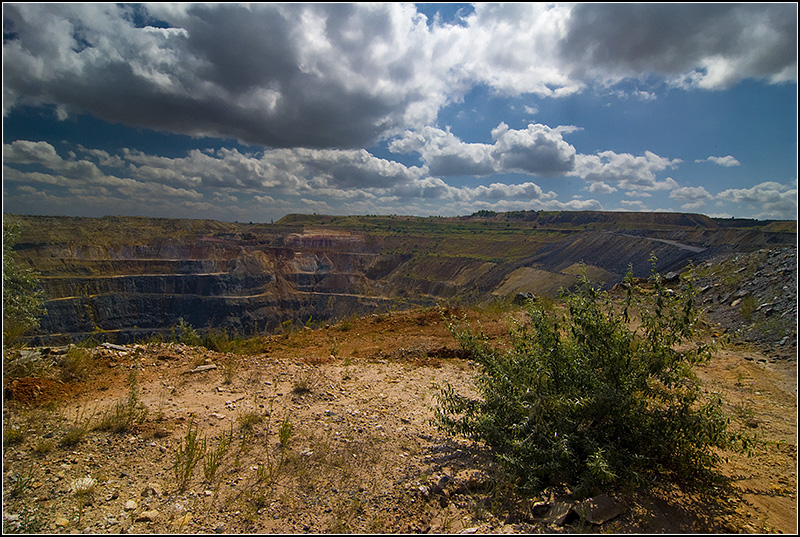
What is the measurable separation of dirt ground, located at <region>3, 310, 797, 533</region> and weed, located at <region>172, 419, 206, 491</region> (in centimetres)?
2

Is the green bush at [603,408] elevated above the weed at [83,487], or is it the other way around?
the green bush at [603,408]

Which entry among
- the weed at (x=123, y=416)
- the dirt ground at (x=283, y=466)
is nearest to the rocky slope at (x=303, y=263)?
the dirt ground at (x=283, y=466)

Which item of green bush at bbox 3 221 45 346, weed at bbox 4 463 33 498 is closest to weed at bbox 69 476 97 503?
weed at bbox 4 463 33 498

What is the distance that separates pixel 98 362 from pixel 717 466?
29.8ft

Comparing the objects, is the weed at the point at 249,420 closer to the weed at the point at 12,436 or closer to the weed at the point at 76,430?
the weed at the point at 76,430

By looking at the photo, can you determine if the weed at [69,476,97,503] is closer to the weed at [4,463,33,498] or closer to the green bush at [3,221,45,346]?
the weed at [4,463,33,498]

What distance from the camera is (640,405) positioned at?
4020 mm

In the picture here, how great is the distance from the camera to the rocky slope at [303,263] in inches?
1914

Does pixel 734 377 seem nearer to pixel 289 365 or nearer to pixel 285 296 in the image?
pixel 289 365

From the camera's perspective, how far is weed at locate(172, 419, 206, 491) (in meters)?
3.84

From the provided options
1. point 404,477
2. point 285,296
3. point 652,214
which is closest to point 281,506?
point 404,477

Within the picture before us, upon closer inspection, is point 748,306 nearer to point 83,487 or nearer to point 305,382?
point 305,382

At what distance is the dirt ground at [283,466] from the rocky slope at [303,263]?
35602mm

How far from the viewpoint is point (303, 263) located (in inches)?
3091
